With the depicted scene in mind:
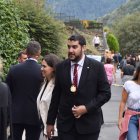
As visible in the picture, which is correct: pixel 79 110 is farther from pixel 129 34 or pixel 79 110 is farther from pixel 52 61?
pixel 129 34

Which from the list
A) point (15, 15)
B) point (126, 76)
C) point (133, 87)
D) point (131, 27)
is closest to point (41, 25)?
point (126, 76)

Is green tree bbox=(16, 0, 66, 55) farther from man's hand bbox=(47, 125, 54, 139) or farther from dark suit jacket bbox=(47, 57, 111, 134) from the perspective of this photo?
dark suit jacket bbox=(47, 57, 111, 134)

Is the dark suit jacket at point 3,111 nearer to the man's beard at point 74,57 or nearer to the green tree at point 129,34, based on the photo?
the man's beard at point 74,57

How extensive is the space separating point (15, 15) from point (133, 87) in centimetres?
725

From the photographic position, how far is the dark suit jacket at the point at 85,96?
6.23 meters

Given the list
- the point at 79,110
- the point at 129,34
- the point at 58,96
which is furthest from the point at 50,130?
the point at 129,34

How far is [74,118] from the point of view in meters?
6.28

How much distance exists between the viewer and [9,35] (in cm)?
1348

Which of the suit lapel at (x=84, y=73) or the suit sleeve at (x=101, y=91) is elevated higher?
the suit lapel at (x=84, y=73)

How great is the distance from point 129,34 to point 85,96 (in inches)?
3431

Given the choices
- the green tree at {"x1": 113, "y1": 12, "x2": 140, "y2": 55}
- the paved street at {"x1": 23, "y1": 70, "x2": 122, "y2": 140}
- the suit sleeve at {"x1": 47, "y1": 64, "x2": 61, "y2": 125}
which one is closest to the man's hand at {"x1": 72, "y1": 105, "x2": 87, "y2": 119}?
the suit sleeve at {"x1": 47, "y1": 64, "x2": 61, "y2": 125}

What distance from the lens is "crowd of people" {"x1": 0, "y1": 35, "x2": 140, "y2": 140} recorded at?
6.20 metres

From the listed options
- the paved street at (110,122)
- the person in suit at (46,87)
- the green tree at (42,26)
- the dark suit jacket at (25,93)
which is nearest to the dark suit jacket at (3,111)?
the person in suit at (46,87)

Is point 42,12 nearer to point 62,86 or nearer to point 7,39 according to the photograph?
point 7,39
